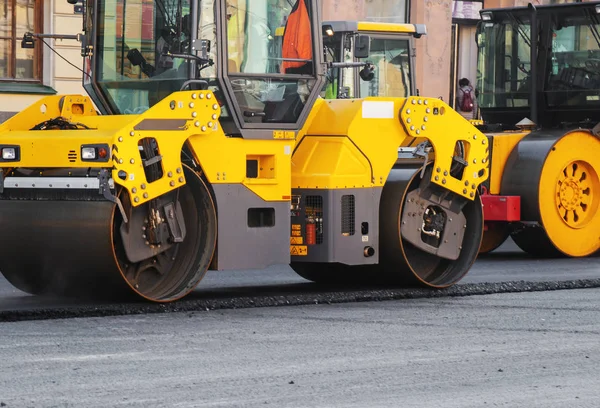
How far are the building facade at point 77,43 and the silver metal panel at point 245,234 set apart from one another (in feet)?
18.7

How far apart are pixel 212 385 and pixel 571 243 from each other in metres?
9.05

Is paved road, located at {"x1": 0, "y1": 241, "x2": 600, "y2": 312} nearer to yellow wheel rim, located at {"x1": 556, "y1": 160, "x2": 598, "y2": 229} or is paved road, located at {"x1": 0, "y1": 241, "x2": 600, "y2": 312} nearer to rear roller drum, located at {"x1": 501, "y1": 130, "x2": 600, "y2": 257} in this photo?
rear roller drum, located at {"x1": 501, "y1": 130, "x2": 600, "y2": 257}

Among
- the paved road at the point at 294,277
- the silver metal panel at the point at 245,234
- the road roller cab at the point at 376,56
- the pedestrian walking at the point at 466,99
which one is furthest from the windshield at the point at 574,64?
the pedestrian walking at the point at 466,99

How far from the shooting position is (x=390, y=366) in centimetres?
813

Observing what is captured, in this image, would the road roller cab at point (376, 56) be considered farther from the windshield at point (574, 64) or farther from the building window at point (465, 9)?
the building window at point (465, 9)

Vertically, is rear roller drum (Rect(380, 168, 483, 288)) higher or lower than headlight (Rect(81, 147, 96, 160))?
lower

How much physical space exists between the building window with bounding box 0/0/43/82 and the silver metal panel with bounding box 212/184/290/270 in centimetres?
1024

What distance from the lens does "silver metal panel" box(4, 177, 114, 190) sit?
1006 cm

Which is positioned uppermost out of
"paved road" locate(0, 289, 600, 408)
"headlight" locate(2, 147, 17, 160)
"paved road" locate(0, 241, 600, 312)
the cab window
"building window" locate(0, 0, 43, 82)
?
"building window" locate(0, 0, 43, 82)

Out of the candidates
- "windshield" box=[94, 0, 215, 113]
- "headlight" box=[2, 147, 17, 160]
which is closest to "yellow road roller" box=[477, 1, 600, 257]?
"windshield" box=[94, 0, 215, 113]

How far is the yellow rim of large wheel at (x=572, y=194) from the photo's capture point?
1566 centimetres

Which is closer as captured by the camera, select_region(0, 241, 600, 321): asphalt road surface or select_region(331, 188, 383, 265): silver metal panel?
select_region(0, 241, 600, 321): asphalt road surface

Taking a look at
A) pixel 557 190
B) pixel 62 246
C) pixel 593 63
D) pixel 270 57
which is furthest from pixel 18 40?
pixel 62 246

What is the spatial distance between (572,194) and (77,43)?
679 centimetres
